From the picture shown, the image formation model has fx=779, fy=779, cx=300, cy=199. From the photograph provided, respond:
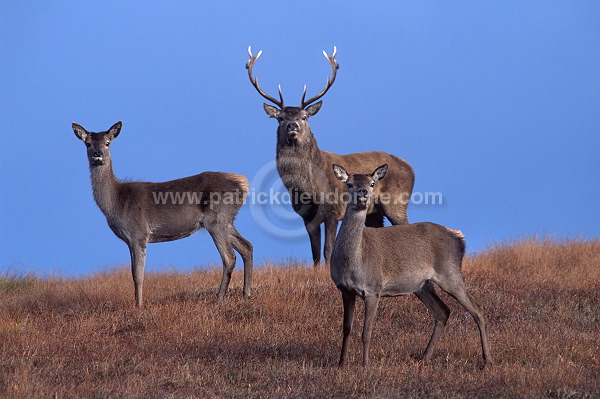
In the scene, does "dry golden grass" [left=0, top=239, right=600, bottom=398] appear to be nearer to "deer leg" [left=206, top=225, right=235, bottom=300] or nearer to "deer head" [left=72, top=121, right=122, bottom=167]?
"deer leg" [left=206, top=225, right=235, bottom=300]

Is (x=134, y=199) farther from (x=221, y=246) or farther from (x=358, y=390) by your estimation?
(x=358, y=390)

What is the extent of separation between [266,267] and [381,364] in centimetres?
650

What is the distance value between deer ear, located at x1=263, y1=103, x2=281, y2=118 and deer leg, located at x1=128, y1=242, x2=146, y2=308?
3825 millimetres

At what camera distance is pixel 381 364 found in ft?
27.5

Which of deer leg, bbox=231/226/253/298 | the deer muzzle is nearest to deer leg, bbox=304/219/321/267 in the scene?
deer leg, bbox=231/226/253/298

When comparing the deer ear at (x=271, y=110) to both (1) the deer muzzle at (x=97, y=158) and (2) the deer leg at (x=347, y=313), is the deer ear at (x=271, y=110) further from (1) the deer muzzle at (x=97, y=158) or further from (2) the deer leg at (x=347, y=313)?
(2) the deer leg at (x=347, y=313)

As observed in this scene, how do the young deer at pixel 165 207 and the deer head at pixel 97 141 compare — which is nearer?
the young deer at pixel 165 207

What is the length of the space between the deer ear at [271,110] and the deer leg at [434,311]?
6.24 metres

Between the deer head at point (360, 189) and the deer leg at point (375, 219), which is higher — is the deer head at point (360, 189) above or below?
below

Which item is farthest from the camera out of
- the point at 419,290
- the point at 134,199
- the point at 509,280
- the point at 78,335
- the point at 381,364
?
the point at 509,280

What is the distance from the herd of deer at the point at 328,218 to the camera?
27.2 feet

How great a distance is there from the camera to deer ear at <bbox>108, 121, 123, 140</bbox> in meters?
12.4

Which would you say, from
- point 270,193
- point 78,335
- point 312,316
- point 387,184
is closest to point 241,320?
point 312,316

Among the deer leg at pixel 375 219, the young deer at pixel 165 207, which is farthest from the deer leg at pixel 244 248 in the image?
the deer leg at pixel 375 219
